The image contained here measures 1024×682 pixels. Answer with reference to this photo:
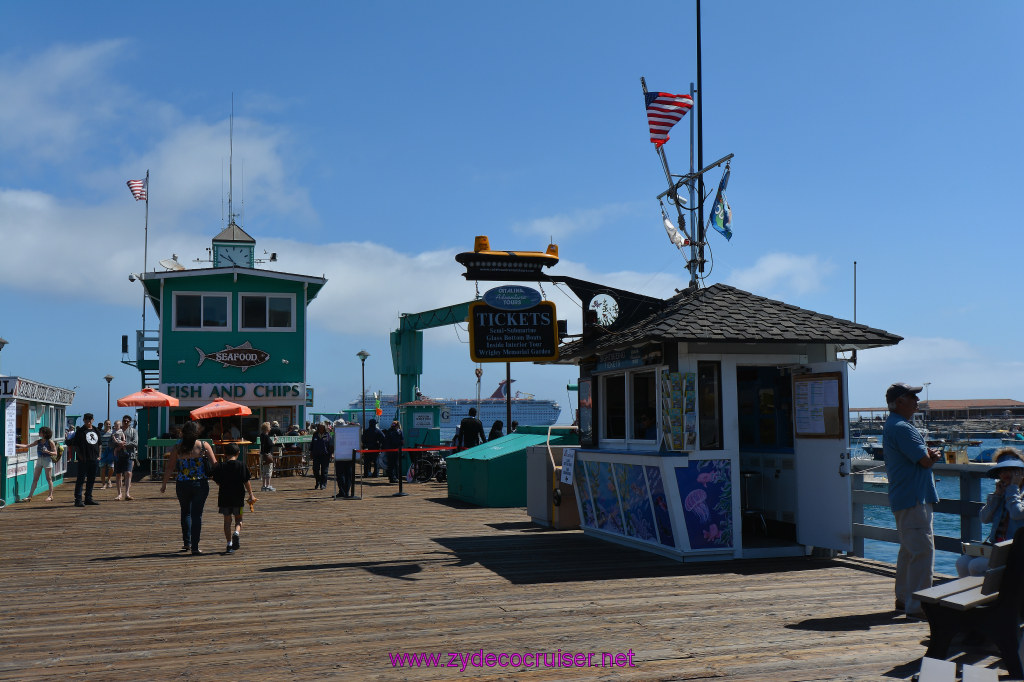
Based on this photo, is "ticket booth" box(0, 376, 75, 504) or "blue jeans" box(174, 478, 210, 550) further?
"ticket booth" box(0, 376, 75, 504)

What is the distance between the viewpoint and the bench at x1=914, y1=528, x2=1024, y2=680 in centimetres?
531

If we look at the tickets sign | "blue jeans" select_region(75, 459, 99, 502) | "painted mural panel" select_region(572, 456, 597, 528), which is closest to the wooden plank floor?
"painted mural panel" select_region(572, 456, 597, 528)

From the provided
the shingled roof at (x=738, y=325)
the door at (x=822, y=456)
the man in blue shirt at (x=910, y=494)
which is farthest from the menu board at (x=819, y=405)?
the man in blue shirt at (x=910, y=494)

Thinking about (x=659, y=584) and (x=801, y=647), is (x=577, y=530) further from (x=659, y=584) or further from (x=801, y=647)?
(x=801, y=647)

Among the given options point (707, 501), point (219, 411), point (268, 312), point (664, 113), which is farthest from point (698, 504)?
point (268, 312)

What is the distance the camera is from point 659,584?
8859mm

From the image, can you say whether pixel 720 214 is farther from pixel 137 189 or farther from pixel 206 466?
pixel 137 189

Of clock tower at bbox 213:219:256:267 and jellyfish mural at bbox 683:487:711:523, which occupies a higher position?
clock tower at bbox 213:219:256:267

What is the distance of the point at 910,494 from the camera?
7.35 metres

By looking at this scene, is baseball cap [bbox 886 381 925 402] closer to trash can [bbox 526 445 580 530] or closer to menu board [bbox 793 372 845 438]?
menu board [bbox 793 372 845 438]

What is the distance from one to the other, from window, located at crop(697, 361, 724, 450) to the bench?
4670mm

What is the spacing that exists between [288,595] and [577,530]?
5.76 metres

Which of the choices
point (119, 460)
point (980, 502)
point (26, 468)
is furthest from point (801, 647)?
point (26, 468)

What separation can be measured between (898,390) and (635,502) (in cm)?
401
